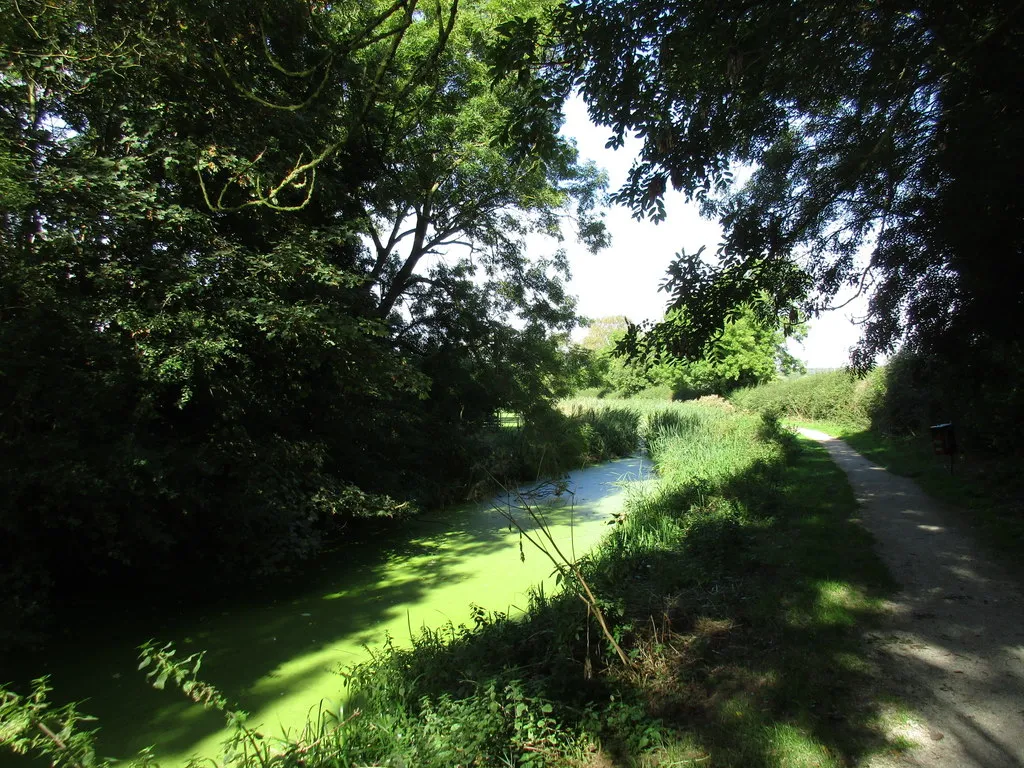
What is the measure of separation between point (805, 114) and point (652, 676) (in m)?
6.15

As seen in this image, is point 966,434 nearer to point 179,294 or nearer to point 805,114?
point 805,114

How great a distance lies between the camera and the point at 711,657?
359 centimetres

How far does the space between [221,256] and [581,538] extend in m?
6.01

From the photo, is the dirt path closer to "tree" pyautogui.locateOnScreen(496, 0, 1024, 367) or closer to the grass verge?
the grass verge

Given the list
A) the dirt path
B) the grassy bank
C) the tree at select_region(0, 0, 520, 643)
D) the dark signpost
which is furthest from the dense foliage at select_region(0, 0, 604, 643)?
the dark signpost

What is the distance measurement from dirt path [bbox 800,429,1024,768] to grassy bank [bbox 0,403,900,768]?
180 millimetres

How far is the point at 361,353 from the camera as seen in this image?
6.88 m

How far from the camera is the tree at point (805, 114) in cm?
429

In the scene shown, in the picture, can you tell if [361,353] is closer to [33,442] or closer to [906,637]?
[33,442]

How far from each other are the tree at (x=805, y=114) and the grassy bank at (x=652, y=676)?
220 centimetres

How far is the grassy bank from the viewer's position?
8.93 ft

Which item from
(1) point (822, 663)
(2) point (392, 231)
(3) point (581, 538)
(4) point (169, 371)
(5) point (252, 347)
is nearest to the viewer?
(1) point (822, 663)

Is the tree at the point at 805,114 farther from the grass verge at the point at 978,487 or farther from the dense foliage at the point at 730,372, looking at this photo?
the dense foliage at the point at 730,372

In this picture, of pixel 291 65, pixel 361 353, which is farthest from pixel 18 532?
pixel 291 65
